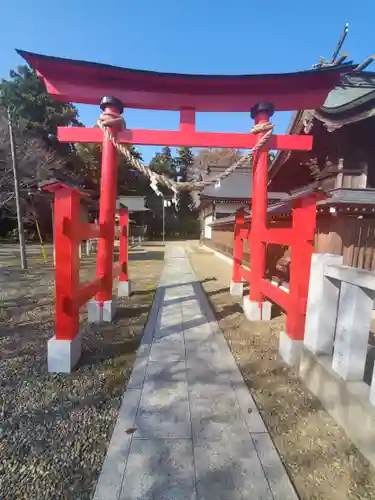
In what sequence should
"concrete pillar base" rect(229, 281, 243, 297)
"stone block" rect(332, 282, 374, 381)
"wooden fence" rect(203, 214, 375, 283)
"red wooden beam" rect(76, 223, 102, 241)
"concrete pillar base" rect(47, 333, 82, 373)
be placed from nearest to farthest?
"stone block" rect(332, 282, 374, 381) < "concrete pillar base" rect(47, 333, 82, 373) < "red wooden beam" rect(76, 223, 102, 241) < "wooden fence" rect(203, 214, 375, 283) < "concrete pillar base" rect(229, 281, 243, 297)

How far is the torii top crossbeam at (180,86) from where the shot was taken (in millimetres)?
4020

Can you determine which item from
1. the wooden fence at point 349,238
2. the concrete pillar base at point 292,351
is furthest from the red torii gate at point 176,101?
the wooden fence at point 349,238

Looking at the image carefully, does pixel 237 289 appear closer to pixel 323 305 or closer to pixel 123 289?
pixel 123 289

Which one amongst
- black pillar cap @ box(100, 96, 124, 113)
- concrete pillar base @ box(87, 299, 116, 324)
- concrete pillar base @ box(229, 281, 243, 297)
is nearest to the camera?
black pillar cap @ box(100, 96, 124, 113)

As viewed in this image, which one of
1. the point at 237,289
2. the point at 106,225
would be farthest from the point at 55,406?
the point at 237,289

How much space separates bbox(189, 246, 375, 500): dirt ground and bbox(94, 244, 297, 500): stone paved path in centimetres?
10

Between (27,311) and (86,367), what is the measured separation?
2.55 meters

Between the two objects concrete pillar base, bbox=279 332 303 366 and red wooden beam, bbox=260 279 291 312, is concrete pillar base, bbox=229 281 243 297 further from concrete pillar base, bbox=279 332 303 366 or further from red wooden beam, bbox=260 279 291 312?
concrete pillar base, bbox=279 332 303 366

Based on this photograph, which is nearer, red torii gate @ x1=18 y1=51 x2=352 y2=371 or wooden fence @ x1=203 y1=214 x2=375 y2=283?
red torii gate @ x1=18 y1=51 x2=352 y2=371

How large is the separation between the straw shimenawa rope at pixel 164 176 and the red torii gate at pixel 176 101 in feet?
0.40

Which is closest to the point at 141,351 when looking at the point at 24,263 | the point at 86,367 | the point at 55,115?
the point at 86,367

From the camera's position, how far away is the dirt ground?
5.27ft

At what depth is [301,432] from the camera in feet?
6.68

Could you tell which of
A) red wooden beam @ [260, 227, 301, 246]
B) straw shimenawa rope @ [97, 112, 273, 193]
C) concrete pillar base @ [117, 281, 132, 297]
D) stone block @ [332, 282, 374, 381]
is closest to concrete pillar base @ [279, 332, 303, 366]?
stone block @ [332, 282, 374, 381]
